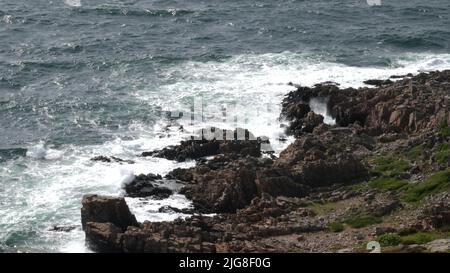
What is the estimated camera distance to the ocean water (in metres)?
65.9

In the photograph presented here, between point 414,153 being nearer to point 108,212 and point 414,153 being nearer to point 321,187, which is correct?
point 321,187

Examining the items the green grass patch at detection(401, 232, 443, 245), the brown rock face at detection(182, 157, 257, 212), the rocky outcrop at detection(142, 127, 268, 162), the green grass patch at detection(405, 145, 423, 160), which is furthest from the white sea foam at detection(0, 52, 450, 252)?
the green grass patch at detection(401, 232, 443, 245)

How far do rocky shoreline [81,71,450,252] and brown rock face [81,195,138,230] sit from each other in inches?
2.8

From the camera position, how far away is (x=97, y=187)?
65000 mm

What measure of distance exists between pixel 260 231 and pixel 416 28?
226ft

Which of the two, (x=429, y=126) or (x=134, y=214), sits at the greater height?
(x=429, y=126)

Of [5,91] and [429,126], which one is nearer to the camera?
[429,126]

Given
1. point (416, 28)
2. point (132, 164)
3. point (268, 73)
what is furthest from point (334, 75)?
point (132, 164)

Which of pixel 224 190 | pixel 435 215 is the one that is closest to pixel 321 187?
pixel 224 190

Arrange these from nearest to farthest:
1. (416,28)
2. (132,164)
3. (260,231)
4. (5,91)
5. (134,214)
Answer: (260,231)
(134,214)
(132,164)
(5,91)
(416,28)

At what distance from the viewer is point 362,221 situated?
5262 centimetres

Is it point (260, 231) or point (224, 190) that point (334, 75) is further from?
point (260, 231)

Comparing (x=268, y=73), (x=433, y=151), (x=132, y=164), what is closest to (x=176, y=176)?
(x=132, y=164)

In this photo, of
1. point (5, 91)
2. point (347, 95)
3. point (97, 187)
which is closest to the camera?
point (97, 187)
